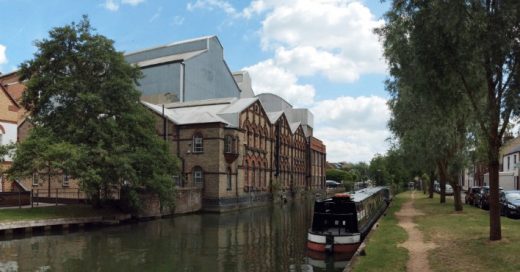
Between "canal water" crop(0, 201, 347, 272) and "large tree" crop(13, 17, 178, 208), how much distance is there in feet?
12.7

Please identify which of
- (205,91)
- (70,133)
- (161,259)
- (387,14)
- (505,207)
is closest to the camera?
(387,14)

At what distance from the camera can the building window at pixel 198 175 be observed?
159 feet

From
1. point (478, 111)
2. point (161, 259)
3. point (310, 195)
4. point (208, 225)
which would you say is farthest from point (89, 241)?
point (310, 195)

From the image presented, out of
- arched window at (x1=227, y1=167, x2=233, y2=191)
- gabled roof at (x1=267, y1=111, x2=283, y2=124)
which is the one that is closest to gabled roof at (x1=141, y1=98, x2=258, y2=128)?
arched window at (x1=227, y1=167, x2=233, y2=191)

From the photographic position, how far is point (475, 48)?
1509 cm

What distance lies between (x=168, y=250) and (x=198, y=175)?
1038 inches

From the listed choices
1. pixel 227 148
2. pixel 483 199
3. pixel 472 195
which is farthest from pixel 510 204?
pixel 227 148

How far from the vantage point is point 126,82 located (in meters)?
35.4

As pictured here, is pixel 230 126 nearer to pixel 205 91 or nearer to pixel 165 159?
pixel 165 159

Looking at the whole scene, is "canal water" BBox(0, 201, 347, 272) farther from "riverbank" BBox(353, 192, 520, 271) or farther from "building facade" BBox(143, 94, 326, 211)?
"building facade" BBox(143, 94, 326, 211)

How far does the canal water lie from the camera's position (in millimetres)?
18531

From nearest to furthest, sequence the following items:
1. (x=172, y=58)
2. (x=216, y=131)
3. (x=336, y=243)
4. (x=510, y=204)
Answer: (x=336, y=243), (x=510, y=204), (x=216, y=131), (x=172, y=58)

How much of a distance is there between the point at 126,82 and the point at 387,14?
75.3 ft

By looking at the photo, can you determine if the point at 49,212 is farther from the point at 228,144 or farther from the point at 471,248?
the point at 471,248
